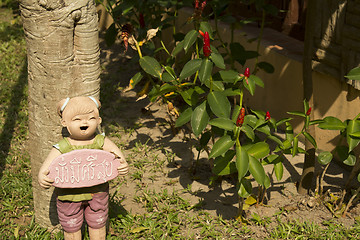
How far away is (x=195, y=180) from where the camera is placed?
4359mm

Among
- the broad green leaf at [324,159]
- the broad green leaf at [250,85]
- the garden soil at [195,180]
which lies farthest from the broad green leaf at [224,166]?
the broad green leaf at [324,159]

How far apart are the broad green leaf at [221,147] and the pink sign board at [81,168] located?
66 centimetres

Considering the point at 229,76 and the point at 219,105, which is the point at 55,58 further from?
the point at 229,76

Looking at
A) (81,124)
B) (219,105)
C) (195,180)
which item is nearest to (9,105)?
(195,180)

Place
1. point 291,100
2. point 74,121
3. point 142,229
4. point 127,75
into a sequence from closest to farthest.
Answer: point 74,121
point 142,229
point 291,100
point 127,75

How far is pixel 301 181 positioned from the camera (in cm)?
410

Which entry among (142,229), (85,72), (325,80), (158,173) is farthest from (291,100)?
(85,72)

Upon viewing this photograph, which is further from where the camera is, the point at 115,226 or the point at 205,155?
the point at 205,155

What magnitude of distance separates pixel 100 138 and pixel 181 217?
3.94ft

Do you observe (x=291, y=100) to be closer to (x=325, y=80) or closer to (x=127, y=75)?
(x=325, y=80)

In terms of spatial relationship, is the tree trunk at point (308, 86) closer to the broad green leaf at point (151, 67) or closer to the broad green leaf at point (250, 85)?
the broad green leaf at point (250, 85)

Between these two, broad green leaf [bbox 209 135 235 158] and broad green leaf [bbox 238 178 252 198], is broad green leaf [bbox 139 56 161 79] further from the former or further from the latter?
broad green leaf [bbox 238 178 252 198]

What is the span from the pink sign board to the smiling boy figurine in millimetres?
55

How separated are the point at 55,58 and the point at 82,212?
1013 millimetres
